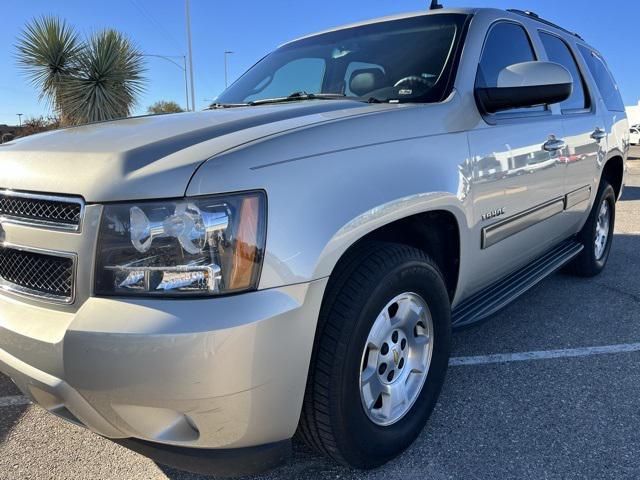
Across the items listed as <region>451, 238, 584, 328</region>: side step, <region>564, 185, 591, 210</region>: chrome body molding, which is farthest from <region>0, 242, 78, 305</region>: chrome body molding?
<region>564, 185, 591, 210</region>: chrome body molding

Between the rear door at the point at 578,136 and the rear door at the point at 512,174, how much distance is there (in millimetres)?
182

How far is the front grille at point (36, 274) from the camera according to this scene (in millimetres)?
1623

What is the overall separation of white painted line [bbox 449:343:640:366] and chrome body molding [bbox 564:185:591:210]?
96cm

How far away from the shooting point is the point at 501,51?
2.98 meters

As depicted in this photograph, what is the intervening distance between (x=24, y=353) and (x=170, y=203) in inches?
27.0

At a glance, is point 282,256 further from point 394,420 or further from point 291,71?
point 291,71

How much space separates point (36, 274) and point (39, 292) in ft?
0.20

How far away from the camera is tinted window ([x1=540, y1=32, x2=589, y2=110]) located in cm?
360

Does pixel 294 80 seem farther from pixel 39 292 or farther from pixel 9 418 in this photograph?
pixel 9 418

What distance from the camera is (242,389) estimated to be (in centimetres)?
152

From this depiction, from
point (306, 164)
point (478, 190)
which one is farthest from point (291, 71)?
point (306, 164)

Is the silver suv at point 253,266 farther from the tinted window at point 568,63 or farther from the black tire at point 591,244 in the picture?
the black tire at point 591,244

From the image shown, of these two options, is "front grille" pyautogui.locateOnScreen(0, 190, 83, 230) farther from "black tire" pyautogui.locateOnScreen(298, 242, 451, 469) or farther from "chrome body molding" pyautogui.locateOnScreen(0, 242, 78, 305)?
"black tire" pyautogui.locateOnScreen(298, 242, 451, 469)

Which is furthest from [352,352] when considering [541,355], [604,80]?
[604,80]
